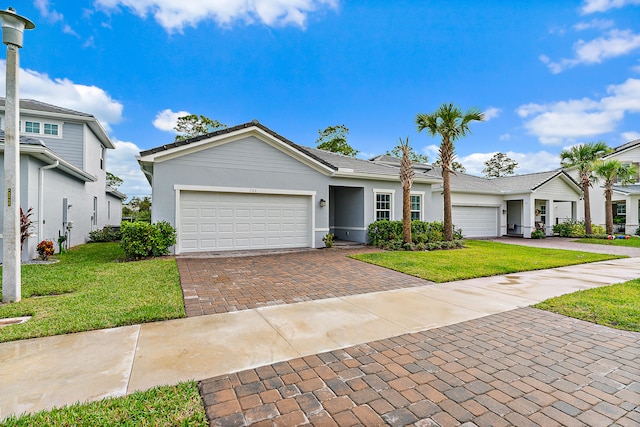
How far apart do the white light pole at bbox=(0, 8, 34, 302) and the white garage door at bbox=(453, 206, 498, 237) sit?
19.2m

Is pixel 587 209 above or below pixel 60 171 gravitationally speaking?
below

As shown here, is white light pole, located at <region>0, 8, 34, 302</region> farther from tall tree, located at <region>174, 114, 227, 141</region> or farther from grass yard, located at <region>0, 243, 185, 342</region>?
tall tree, located at <region>174, 114, 227, 141</region>

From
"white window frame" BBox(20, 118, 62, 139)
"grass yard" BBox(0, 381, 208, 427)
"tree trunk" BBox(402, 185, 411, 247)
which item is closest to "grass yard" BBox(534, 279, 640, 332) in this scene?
"grass yard" BBox(0, 381, 208, 427)

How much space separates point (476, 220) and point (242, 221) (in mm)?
15331

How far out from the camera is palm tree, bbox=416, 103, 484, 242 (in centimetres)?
1309

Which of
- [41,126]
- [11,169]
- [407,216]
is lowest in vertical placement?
[407,216]

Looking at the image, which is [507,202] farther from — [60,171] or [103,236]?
[103,236]

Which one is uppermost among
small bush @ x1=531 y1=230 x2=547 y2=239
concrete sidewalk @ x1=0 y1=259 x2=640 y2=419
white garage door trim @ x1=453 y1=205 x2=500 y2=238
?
white garage door trim @ x1=453 y1=205 x2=500 y2=238

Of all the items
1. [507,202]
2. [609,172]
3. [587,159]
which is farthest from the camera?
[507,202]

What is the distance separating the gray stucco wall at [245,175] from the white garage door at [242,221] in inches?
17.0

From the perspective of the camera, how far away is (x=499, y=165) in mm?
43438

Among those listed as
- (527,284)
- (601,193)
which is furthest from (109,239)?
(601,193)

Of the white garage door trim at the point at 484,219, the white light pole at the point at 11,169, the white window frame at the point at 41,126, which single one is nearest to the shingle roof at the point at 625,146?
the white garage door trim at the point at 484,219

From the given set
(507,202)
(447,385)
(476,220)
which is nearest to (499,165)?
(507,202)
